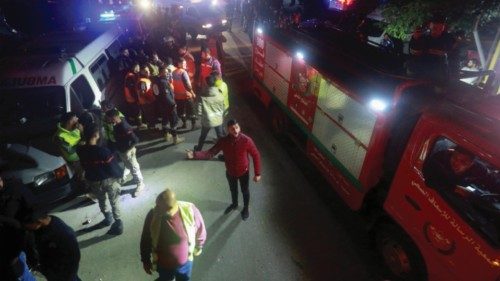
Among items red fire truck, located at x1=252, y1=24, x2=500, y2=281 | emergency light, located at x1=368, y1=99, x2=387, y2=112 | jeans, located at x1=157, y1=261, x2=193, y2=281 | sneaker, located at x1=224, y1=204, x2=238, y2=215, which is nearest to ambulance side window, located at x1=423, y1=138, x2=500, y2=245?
red fire truck, located at x1=252, y1=24, x2=500, y2=281

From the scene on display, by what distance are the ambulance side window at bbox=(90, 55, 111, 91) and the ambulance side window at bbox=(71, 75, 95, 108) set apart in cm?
39

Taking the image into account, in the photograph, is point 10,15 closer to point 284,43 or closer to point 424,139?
point 284,43

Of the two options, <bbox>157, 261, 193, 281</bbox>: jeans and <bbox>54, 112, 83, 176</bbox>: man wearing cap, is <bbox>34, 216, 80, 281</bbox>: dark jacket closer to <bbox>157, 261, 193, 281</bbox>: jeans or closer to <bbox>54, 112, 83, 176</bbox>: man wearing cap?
<bbox>157, 261, 193, 281</bbox>: jeans

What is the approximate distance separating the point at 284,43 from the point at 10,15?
565 inches

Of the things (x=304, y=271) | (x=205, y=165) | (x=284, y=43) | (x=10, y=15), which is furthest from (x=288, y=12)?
(x=304, y=271)

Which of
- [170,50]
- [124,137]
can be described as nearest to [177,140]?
[124,137]

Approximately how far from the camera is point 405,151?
3.82 meters

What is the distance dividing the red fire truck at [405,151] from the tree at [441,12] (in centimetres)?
115

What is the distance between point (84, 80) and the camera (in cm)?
625

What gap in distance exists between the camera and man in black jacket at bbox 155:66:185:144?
278 inches

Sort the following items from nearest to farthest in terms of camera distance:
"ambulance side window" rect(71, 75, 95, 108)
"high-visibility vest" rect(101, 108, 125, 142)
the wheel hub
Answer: the wheel hub
"high-visibility vest" rect(101, 108, 125, 142)
"ambulance side window" rect(71, 75, 95, 108)

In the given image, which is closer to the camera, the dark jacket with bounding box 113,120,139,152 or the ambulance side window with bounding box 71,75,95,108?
the dark jacket with bounding box 113,120,139,152

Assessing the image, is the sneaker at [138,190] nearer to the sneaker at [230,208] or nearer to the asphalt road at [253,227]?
the asphalt road at [253,227]

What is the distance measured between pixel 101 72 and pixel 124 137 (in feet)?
8.61
